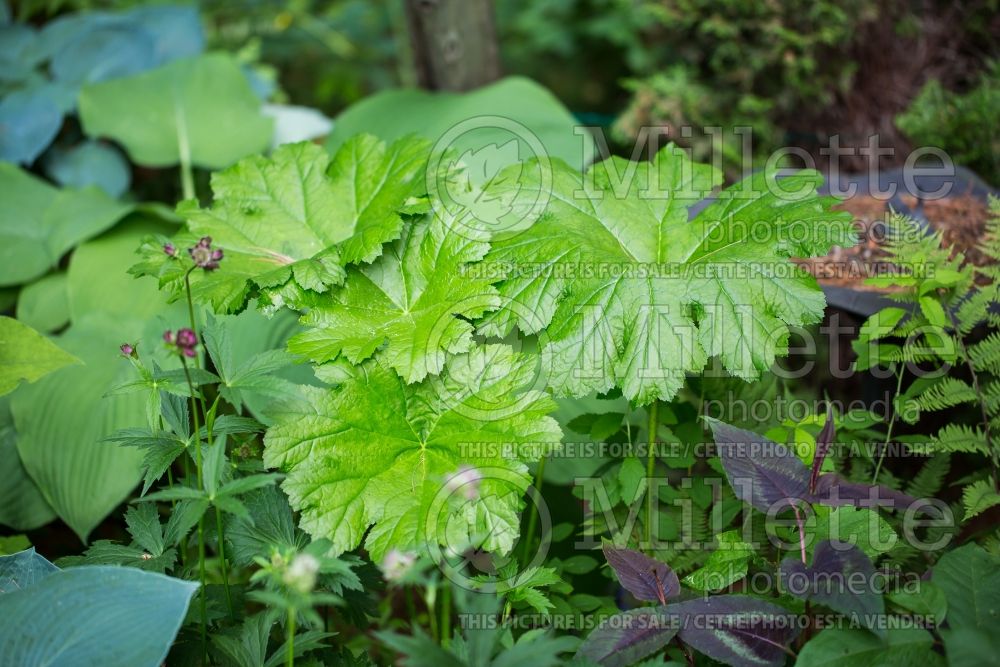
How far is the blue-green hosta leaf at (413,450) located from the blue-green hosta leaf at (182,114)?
1.62m

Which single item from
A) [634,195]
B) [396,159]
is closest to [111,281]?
A: [396,159]

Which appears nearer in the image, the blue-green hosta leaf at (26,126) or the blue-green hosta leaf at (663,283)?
the blue-green hosta leaf at (663,283)

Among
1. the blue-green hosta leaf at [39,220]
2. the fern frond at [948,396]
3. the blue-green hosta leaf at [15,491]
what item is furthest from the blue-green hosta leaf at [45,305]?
the fern frond at [948,396]

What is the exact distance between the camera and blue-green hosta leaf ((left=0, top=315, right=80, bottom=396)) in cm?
143

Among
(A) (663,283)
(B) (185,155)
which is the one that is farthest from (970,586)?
(B) (185,155)

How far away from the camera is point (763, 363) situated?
1.22 meters

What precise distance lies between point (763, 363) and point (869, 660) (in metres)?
0.43

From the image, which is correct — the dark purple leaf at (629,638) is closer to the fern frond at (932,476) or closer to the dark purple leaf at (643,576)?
the dark purple leaf at (643,576)

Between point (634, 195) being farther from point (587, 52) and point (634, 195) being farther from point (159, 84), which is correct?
point (587, 52)

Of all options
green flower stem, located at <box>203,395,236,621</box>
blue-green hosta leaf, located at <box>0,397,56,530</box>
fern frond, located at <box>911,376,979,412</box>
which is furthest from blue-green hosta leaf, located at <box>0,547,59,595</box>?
fern frond, located at <box>911,376,979,412</box>

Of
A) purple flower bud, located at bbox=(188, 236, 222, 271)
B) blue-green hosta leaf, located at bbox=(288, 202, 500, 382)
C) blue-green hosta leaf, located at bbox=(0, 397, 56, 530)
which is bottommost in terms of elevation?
blue-green hosta leaf, located at bbox=(0, 397, 56, 530)

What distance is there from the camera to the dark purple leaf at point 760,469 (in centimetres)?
113

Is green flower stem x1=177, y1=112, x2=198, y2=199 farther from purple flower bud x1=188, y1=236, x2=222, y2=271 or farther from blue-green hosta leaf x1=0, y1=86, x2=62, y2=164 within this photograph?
purple flower bud x1=188, y1=236, x2=222, y2=271

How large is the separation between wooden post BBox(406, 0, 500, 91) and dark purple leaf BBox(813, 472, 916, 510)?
80.3 inches
